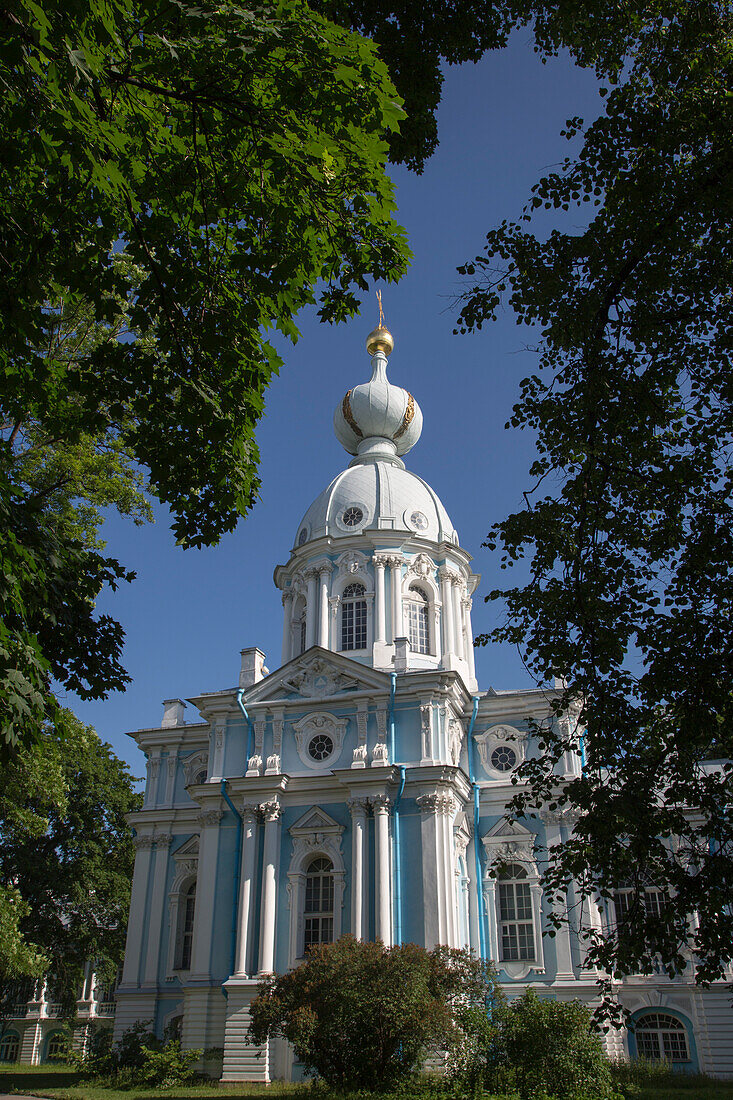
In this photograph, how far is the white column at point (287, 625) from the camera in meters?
31.1

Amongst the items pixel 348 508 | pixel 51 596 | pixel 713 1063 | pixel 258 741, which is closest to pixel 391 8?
pixel 51 596

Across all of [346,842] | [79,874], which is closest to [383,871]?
[346,842]

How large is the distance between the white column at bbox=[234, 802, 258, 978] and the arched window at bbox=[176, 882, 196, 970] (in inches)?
129

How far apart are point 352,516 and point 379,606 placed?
13.1 feet

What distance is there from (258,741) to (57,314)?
14.2 meters

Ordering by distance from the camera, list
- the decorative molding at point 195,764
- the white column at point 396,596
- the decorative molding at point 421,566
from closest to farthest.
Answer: the decorative molding at point 195,764 → the white column at point 396,596 → the decorative molding at point 421,566

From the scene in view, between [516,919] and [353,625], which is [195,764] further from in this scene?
[516,919]

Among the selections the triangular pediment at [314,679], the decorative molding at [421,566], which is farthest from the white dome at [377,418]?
the triangular pediment at [314,679]

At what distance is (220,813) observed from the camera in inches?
960

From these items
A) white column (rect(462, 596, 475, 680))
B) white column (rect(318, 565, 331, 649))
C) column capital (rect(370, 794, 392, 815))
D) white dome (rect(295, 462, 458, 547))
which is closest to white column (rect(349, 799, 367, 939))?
column capital (rect(370, 794, 392, 815))

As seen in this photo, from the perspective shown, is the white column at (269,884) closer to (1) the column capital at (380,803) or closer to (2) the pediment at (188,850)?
(1) the column capital at (380,803)

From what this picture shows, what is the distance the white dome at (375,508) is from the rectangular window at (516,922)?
39.6ft

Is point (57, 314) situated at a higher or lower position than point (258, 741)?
higher

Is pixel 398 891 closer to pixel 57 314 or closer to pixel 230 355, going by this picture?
pixel 57 314
